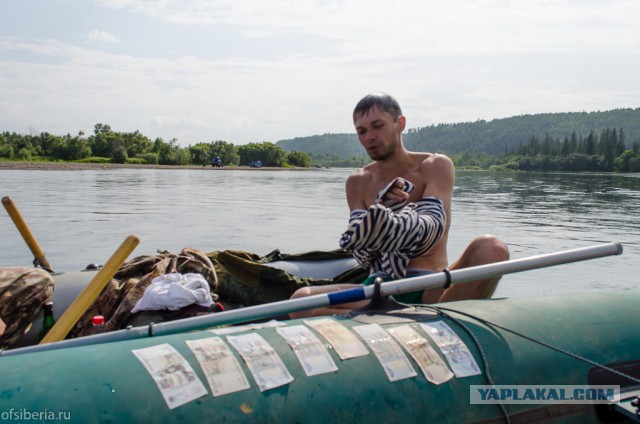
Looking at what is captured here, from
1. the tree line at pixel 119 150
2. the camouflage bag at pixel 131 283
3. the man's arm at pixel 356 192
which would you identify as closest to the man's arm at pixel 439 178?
the man's arm at pixel 356 192

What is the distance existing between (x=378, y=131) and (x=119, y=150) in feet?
275

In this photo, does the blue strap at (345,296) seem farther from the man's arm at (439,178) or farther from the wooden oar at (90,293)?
the wooden oar at (90,293)

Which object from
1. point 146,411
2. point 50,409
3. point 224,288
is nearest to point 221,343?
point 146,411

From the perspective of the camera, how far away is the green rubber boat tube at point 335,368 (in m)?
1.70

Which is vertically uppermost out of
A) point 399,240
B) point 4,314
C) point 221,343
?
point 399,240

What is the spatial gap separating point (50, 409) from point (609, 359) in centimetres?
197

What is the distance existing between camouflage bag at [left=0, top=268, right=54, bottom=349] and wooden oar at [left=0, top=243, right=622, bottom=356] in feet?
4.24

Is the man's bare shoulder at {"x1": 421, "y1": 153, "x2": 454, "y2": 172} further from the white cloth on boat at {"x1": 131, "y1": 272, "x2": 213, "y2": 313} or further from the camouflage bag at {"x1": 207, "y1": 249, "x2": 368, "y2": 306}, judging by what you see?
the white cloth on boat at {"x1": 131, "y1": 272, "x2": 213, "y2": 313}

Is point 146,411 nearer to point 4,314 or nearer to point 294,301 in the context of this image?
point 294,301

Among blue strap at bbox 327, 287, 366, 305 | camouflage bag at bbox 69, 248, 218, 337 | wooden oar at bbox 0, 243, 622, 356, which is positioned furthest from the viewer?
camouflage bag at bbox 69, 248, 218, 337

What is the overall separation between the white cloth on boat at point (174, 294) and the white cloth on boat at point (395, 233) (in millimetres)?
949

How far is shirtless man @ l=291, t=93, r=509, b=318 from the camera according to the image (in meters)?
2.90

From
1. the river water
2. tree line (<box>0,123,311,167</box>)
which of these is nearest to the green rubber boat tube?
the river water

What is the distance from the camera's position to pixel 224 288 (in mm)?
4047
